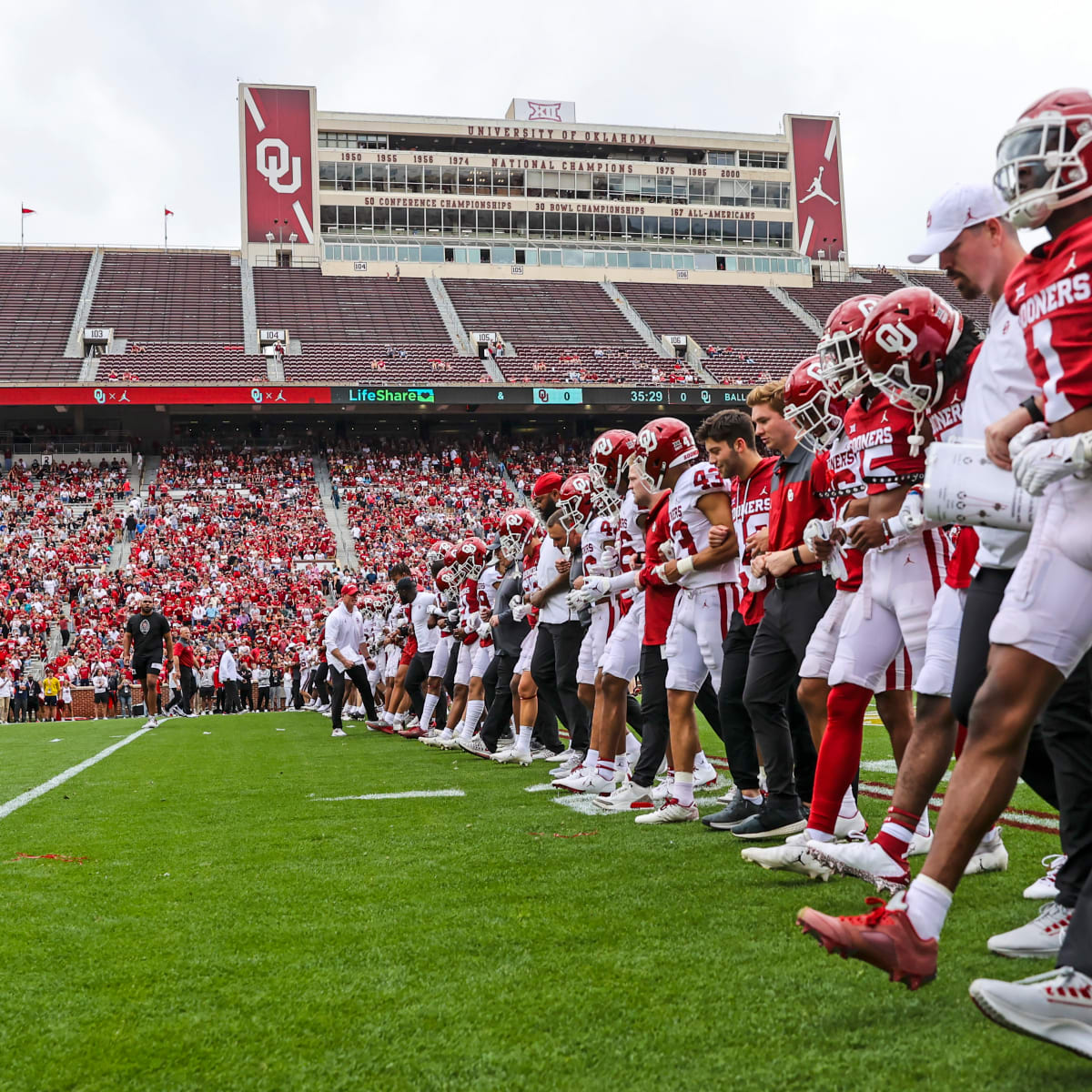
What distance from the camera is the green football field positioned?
7.91 feet

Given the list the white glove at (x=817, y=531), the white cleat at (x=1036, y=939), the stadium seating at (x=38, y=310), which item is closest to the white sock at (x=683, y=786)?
the white glove at (x=817, y=531)

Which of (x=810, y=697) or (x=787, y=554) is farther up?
(x=787, y=554)

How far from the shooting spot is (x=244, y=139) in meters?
51.4

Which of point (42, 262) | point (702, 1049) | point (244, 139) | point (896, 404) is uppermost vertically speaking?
point (244, 139)

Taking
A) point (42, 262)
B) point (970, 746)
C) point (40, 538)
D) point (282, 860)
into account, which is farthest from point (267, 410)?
point (970, 746)

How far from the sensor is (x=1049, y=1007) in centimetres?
232

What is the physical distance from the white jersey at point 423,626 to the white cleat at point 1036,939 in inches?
413

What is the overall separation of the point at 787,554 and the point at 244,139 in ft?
170

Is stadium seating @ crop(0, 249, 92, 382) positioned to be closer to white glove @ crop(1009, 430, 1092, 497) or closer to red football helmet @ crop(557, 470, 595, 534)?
red football helmet @ crop(557, 470, 595, 534)

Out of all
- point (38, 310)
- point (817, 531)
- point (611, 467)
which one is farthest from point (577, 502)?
point (38, 310)

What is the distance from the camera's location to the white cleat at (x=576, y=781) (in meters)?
7.14

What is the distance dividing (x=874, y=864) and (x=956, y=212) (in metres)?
1.98

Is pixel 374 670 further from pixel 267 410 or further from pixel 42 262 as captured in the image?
pixel 42 262

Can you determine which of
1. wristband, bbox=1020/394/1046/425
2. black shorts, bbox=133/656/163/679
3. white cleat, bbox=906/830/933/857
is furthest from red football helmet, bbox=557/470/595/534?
black shorts, bbox=133/656/163/679
